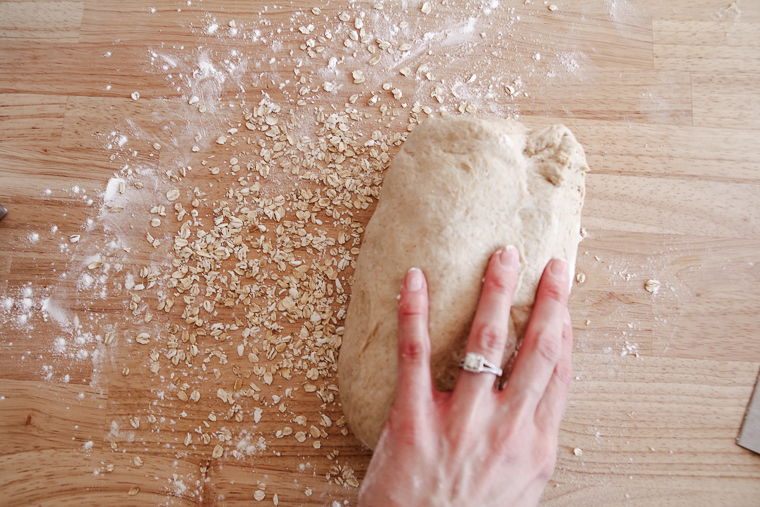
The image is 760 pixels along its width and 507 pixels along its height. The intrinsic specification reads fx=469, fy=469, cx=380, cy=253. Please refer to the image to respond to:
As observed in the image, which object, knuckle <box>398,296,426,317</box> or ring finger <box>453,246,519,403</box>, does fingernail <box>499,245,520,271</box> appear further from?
knuckle <box>398,296,426,317</box>

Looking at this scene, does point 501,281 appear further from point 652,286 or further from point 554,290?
point 652,286

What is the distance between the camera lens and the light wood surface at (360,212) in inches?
49.4

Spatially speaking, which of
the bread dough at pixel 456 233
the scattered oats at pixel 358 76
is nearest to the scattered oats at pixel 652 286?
the bread dough at pixel 456 233

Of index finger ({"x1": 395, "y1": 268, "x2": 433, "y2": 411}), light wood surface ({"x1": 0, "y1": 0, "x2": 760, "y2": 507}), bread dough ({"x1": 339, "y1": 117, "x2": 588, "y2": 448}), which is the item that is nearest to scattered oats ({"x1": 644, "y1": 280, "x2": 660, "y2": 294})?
light wood surface ({"x1": 0, "y1": 0, "x2": 760, "y2": 507})

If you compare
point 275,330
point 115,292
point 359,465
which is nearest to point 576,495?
point 359,465

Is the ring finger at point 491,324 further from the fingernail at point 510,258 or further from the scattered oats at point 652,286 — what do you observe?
the scattered oats at point 652,286

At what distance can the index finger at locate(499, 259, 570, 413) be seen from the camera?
3.17 feet

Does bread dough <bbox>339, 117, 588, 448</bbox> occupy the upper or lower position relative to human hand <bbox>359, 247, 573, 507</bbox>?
upper

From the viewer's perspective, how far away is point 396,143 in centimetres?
133

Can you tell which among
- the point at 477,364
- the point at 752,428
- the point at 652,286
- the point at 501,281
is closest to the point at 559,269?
the point at 501,281

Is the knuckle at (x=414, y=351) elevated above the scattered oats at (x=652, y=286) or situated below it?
below

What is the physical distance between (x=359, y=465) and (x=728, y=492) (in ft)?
3.20

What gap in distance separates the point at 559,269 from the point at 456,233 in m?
0.24

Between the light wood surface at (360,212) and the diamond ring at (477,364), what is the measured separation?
47cm
